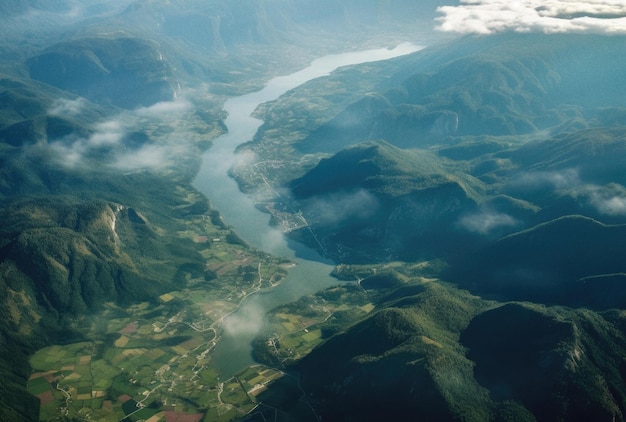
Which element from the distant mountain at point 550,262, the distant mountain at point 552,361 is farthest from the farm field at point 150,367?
the distant mountain at point 550,262

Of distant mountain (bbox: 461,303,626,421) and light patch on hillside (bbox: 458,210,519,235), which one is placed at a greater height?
distant mountain (bbox: 461,303,626,421)

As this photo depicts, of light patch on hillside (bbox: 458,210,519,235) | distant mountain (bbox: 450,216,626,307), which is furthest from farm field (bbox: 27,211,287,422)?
light patch on hillside (bbox: 458,210,519,235)

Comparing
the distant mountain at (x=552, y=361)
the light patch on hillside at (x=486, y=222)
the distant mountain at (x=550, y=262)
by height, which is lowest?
the light patch on hillside at (x=486, y=222)

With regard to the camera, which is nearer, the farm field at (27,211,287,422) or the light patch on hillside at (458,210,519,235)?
the farm field at (27,211,287,422)

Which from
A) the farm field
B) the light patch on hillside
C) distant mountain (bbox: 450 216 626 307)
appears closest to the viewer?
the farm field

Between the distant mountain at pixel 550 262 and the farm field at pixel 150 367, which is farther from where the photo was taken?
the distant mountain at pixel 550 262

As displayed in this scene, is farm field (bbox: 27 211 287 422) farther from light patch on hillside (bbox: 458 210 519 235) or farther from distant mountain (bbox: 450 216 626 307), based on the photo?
light patch on hillside (bbox: 458 210 519 235)

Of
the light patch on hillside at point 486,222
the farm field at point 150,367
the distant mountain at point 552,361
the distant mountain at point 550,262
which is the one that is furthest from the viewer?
the light patch on hillside at point 486,222

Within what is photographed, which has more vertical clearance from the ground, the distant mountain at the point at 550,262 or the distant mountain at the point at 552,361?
the distant mountain at the point at 552,361

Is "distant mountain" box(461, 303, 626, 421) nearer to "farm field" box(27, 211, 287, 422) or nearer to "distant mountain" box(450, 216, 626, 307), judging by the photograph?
"distant mountain" box(450, 216, 626, 307)

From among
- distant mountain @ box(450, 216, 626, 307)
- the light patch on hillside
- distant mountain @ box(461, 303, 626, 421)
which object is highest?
distant mountain @ box(461, 303, 626, 421)

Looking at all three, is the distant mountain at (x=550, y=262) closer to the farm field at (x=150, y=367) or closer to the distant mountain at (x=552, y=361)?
the distant mountain at (x=552, y=361)

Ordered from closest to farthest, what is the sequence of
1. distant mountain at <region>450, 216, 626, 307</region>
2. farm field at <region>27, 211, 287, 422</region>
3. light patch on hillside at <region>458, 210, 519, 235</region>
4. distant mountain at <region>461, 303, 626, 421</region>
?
1. distant mountain at <region>461, 303, 626, 421</region>
2. farm field at <region>27, 211, 287, 422</region>
3. distant mountain at <region>450, 216, 626, 307</region>
4. light patch on hillside at <region>458, 210, 519, 235</region>
